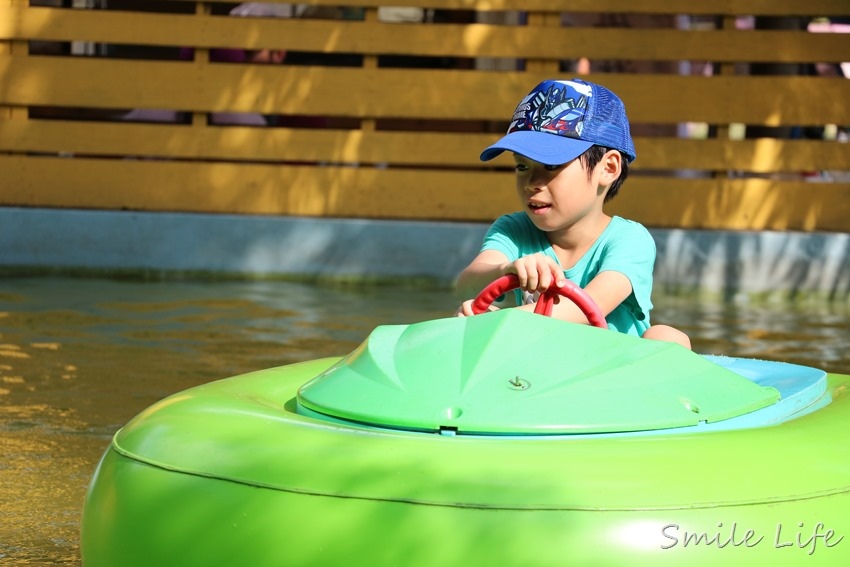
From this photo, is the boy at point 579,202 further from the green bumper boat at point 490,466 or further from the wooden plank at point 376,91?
the wooden plank at point 376,91

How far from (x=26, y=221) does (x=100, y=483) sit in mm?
6767

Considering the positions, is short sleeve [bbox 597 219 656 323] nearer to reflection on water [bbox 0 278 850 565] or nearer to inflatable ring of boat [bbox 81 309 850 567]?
inflatable ring of boat [bbox 81 309 850 567]

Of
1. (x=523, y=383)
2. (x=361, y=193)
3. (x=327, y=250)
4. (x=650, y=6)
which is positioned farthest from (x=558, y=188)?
(x=650, y=6)

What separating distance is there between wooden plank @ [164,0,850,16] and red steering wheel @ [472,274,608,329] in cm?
669

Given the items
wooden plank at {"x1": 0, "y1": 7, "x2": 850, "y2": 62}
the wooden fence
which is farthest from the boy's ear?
wooden plank at {"x1": 0, "y1": 7, "x2": 850, "y2": 62}

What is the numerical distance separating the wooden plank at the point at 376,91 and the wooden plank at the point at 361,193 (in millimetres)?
421

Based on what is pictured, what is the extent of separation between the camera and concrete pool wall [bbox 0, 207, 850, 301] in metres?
9.13

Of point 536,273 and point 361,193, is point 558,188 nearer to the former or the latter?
point 536,273

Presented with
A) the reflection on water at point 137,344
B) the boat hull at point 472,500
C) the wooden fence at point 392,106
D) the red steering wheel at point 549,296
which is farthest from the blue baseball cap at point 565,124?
the wooden fence at point 392,106

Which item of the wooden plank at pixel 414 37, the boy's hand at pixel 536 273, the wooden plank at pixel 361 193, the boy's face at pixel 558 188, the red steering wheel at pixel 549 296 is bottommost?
the wooden plank at pixel 361 193

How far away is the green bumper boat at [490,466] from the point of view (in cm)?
238

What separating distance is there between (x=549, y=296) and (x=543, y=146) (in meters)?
0.47

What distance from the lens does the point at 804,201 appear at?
9.75 metres

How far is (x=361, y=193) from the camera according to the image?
31.7 ft
